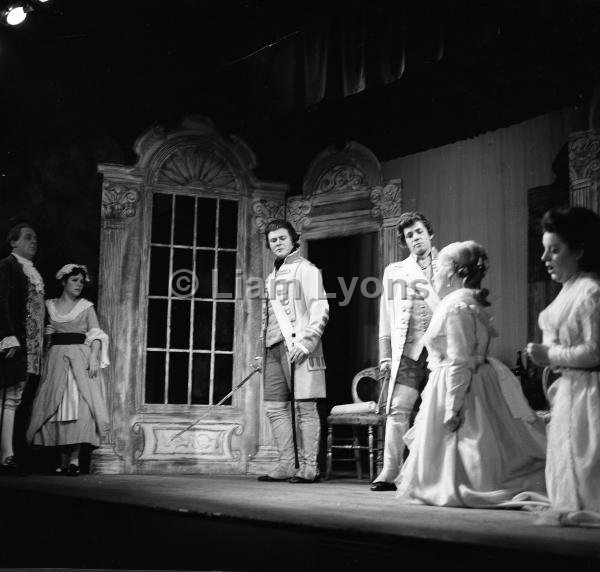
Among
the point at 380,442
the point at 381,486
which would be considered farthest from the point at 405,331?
the point at 380,442

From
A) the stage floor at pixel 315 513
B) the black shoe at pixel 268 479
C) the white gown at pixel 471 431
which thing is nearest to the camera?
the stage floor at pixel 315 513

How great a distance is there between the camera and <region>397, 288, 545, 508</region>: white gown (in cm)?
416

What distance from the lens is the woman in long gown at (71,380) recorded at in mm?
6691

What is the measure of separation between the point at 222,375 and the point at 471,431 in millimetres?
3675

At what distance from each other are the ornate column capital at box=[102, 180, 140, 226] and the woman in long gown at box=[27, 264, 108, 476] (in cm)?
59

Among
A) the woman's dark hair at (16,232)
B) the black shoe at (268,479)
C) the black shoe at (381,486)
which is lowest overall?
the black shoe at (268,479)

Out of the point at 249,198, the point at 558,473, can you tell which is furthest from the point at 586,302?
the point at 249,198

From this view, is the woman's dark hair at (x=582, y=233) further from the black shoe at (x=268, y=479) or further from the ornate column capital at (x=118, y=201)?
the ornate column capital at (x=118, y=201)

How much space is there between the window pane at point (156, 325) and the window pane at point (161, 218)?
0.50 meters

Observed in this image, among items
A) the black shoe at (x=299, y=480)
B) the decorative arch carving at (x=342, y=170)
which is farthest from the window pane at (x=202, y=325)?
the black shoe at (x=299, y=480)

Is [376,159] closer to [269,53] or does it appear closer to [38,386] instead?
[269,53]

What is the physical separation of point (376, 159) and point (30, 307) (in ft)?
9.11

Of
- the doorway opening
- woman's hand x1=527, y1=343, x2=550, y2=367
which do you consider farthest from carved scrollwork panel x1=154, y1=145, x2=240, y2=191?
woman's hand x1=527, y1=343, x2=550, y2=367

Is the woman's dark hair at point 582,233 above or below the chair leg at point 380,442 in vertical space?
above
